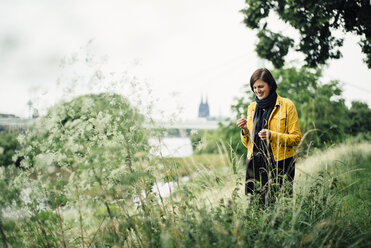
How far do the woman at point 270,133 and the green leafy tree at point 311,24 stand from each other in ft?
10.5

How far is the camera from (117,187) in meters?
2.05

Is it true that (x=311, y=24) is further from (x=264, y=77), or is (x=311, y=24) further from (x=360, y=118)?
(x=360, y=118)

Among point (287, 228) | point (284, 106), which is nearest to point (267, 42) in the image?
point (284, 106)

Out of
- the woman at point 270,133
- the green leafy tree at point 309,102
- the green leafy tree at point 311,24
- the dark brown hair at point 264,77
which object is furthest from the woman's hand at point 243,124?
the green leafy tree at point 309,102

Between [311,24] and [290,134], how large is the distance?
13.4ft

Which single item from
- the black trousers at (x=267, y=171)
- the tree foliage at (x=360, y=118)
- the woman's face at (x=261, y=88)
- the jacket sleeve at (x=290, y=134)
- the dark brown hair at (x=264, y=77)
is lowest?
the tree foliage at (x=360, y=118)

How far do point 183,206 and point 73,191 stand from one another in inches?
34.6

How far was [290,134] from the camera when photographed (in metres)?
2.40

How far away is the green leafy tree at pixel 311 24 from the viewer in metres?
4.83

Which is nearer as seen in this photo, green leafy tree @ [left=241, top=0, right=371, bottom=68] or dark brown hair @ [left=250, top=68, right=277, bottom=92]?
dark brown hair @ [left=250, top=68, right=277, bottom=92]

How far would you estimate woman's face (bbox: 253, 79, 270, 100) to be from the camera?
2.60 meters

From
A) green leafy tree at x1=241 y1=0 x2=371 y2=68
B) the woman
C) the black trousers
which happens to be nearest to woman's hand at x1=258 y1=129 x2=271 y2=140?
the woman

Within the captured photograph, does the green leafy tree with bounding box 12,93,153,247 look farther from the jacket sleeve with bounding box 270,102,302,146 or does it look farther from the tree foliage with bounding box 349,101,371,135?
the tree foliage with bounding box 349,101,371,135

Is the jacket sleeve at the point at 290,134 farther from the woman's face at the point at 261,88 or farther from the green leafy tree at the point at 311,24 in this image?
the green leafy tree at the point at 311,24
